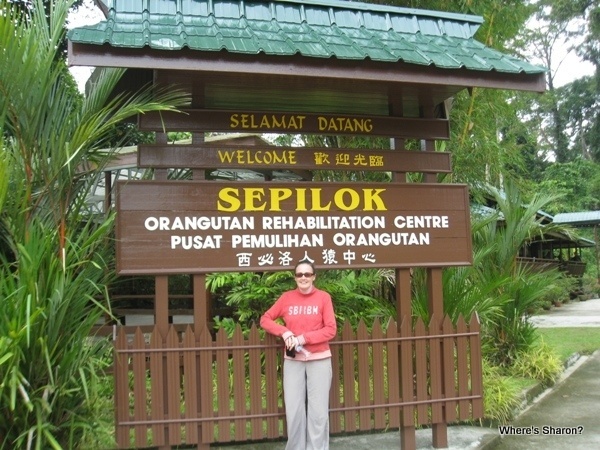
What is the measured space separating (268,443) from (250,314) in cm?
189

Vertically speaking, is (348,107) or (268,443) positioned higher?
(348,107)

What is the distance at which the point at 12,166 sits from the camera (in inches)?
153

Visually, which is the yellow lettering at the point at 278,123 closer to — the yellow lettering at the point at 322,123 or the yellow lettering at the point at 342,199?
the yellow lettering at the point at 322,123

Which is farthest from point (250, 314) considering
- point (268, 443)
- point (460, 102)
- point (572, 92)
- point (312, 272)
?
point (572, 92)

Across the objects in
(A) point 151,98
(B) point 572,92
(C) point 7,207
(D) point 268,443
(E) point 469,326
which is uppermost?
(B) point 572,92

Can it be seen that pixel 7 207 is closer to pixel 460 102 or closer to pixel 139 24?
pixel 139 24

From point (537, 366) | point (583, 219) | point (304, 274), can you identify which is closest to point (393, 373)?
point (304, 274)

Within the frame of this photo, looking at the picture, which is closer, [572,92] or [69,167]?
[69,167]

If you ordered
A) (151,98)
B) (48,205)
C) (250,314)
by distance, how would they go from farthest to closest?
(250,314), (151,98), (48,205)

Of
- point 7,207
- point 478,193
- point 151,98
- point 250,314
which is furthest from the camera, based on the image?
point 478,193

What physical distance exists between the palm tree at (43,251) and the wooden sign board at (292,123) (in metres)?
0.56

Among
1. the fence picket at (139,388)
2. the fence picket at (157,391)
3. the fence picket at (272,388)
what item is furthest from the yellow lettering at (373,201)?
the fence picket at (139,388)

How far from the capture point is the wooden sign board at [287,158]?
15.0 ft

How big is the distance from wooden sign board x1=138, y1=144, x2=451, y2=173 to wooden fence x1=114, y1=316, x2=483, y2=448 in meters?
1.32
